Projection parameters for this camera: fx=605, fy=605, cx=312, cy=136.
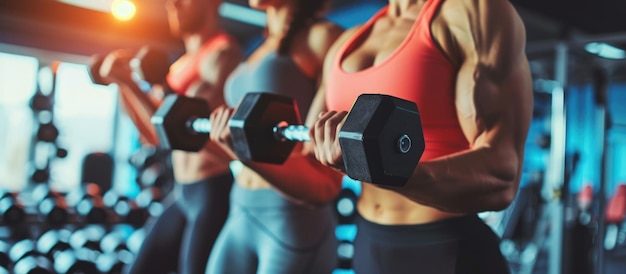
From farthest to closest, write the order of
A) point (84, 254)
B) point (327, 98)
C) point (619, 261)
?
point (619, 261) → point (84, 254) → point (327, 98)

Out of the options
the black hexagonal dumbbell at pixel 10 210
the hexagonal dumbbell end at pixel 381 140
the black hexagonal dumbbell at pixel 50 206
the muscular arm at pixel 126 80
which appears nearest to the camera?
the hexagonal dumbbell end at pixel 381 140

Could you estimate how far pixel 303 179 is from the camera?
4.18 feet

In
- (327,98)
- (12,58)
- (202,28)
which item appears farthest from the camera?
(12,58)

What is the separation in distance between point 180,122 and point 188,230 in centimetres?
50

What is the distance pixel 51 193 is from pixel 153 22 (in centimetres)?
224

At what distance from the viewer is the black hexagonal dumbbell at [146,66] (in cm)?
180

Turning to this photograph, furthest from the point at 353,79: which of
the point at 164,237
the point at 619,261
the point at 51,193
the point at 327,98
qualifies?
the point at 619,261

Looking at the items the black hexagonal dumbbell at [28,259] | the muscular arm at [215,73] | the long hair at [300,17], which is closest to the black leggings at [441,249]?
the long hair at [300,17]

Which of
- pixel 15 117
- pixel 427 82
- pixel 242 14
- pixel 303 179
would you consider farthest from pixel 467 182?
pixel 15 117

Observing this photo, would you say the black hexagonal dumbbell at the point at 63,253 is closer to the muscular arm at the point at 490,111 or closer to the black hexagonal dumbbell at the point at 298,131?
the black hexagonal dumbbell at the point at 298,131

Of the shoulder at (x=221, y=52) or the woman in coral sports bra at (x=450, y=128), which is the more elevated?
the woman in coral sports bra at (x=450, y=128)

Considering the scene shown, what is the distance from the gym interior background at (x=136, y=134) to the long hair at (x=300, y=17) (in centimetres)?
119

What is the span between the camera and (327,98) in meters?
1.17

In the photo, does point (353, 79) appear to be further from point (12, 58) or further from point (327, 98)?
point (12, 58)
